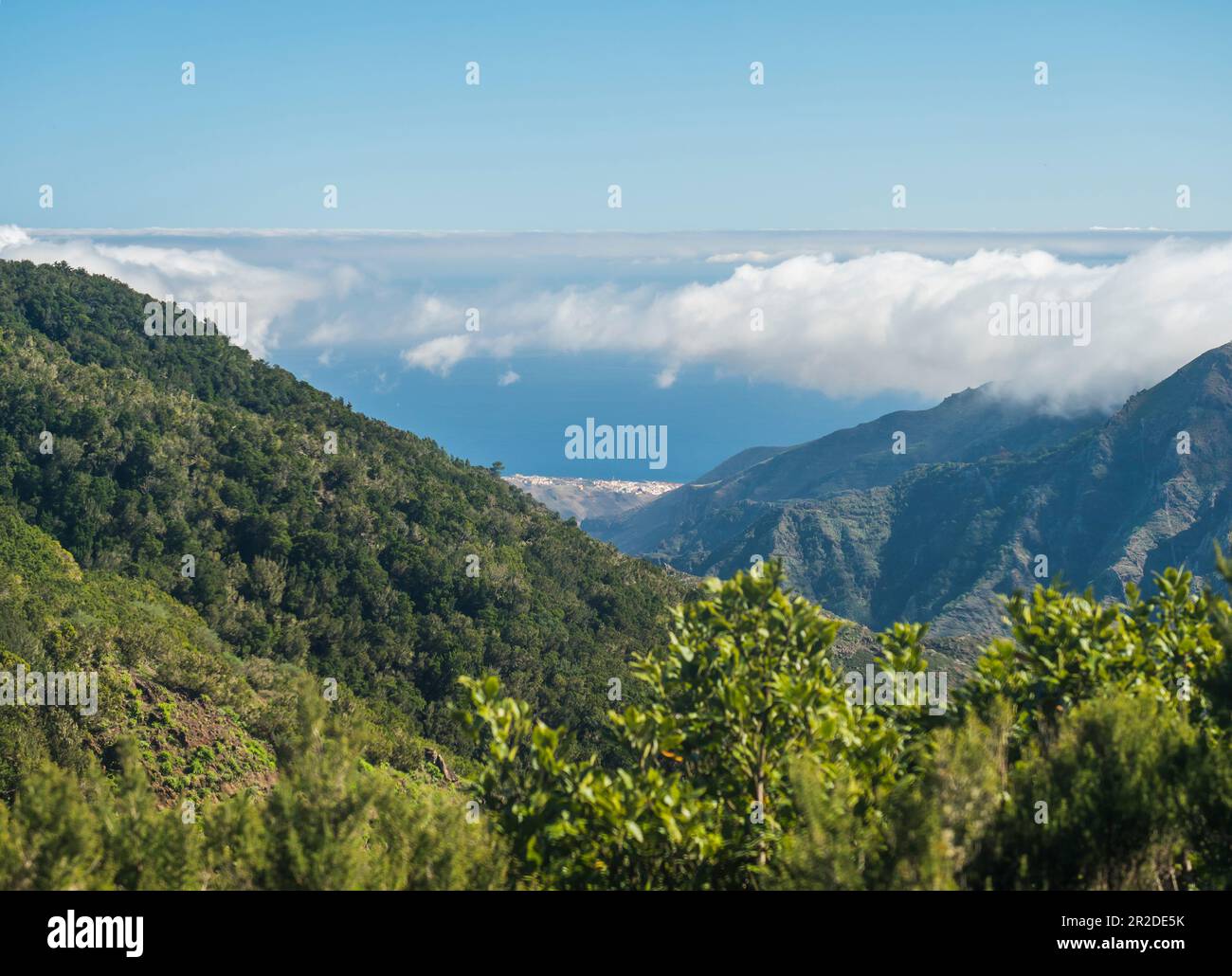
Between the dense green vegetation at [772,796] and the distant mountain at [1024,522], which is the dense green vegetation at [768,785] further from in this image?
the distant mountain at [1024,522]

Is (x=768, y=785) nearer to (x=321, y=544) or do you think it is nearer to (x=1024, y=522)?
(x=321, y=544)

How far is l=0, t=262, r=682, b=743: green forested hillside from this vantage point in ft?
150

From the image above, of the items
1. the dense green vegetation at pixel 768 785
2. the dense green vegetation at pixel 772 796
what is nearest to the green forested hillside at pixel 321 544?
the dense green vegetation at pixel 768 785

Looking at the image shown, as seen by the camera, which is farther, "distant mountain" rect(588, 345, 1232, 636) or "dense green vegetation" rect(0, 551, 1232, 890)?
"distant mountain" rect(588, 345, 1232, 636)

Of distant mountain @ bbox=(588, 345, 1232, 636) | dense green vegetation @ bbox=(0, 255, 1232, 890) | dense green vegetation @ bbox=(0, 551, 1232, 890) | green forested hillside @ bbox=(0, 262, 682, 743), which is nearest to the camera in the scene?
dense green vegetation @ bbox=(0, 551, 1232, 890)

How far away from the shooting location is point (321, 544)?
165 ft

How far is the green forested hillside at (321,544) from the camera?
45812 mm

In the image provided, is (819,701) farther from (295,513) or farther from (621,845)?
(295,513)

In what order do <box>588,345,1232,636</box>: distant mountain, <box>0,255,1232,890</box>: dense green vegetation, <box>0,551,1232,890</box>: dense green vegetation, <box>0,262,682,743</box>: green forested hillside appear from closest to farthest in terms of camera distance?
<box>0,551,1232,890</box>: dense green vegetation, <box>0,255,1232,890</box>: dense green vegetation, <box>0,262,682,743</box>: green forested hillside, <box>588,345,1232,636</box>: distant mountain

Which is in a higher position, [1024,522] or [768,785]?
[1024,522]

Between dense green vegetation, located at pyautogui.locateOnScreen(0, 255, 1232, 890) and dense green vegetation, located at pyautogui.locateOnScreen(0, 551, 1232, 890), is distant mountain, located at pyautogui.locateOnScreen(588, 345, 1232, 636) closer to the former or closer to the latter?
dense green vegetation, located at pyautogui.locateOnScreen(0, 255, 1232, 890)

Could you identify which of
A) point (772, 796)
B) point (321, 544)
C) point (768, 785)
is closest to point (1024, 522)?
point (321, 544)

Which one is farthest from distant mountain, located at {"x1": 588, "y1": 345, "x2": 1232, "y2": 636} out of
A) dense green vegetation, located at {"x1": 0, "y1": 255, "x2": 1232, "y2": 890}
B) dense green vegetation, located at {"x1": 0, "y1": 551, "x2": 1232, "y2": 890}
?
dense green vegetation, located at {"x1": 0, "y1": 551, "x2": 1232, "y2": 890}
